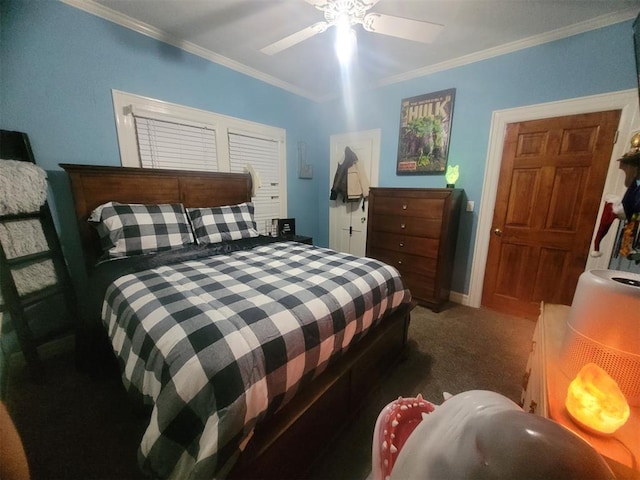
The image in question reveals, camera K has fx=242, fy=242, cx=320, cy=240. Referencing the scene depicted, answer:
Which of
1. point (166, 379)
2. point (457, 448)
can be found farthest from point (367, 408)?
point (457, 448)

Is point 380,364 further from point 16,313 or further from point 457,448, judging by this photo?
point 16,313

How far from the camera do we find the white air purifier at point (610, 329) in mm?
689

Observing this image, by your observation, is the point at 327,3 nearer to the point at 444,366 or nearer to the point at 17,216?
the point at 17,216

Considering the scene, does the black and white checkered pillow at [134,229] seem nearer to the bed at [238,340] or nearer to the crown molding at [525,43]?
the bed at [238,340]

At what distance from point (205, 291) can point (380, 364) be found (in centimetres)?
116

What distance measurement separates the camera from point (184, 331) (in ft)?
2.93

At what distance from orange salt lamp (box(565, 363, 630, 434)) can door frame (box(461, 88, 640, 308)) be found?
6.95 ft

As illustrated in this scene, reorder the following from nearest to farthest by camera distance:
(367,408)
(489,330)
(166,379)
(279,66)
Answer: (166,379) → (367,408) → (489,330) → (279,66)

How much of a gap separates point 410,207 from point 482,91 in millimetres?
1328

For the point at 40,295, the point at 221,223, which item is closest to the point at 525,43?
the point at 221,223

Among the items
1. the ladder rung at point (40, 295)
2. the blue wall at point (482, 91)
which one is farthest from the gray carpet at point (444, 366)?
the ladder rung at point (40, 295)

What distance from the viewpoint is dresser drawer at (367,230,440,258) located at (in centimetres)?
252

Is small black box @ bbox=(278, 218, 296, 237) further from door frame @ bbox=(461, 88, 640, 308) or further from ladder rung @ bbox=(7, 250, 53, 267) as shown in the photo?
door frame @ bbox=(461, 88, 640, 308)

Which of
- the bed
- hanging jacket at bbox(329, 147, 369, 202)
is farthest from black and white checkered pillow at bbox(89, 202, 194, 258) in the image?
hanging jacket at bbox(329, 147, 369, 202)
